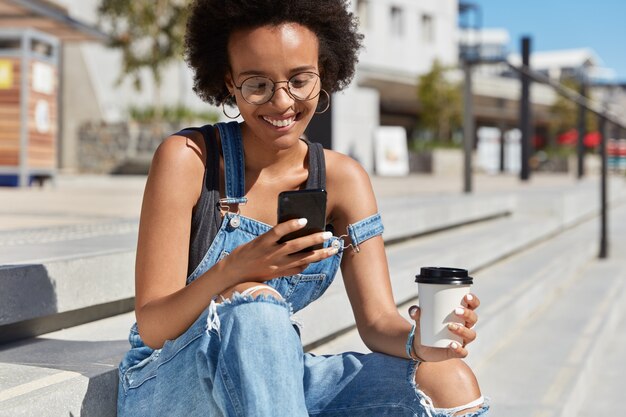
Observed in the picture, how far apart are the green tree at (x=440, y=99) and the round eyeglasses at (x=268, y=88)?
95.7ft

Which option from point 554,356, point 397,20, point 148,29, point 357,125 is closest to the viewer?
point 554,356

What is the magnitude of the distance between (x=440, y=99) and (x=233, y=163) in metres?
29.6

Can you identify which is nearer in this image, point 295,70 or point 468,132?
point 295,70

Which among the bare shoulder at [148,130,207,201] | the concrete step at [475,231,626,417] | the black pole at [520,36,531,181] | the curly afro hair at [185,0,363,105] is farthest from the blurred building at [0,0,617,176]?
the black pole at [520,36,531,181]

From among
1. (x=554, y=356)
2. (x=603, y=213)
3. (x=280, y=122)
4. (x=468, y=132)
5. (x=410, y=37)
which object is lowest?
(x=554, y=356)

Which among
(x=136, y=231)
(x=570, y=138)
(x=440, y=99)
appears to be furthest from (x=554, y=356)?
(x=570, y=138)

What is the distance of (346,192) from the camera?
2.17m

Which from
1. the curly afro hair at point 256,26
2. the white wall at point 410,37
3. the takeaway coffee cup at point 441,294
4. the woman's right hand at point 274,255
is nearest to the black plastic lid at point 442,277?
the takeaway coffee cup at point 441,294

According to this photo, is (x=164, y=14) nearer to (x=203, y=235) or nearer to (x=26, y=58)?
(x=26, y=58)

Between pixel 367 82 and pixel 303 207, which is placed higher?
pixel 367 82

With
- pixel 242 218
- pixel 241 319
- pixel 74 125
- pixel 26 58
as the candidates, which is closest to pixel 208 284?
pixel 241 319

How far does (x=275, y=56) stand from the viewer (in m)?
1.97

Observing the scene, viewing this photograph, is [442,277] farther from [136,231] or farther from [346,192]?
[136,231]

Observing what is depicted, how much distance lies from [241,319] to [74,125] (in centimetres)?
1942
